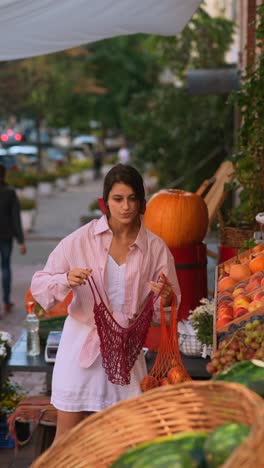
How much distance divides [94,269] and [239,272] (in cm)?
111

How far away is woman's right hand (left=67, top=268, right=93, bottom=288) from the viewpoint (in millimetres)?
4469

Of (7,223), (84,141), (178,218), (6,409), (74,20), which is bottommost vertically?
(84,141)

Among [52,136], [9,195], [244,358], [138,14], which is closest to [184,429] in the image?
[244,358]

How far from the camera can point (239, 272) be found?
5.54 metres

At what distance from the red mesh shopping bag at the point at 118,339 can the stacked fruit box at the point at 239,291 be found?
371 mm

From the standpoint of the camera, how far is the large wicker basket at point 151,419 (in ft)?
9.04

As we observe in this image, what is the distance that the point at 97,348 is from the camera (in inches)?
187

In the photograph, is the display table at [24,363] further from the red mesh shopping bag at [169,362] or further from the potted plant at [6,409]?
the red mesh shopping bag at [169,362]

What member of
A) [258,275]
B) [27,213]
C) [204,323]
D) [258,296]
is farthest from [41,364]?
[27,213]

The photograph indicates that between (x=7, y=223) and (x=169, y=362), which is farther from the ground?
(x=169, y=362)

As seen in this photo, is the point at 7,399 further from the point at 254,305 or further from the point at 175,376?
the point at 254,305

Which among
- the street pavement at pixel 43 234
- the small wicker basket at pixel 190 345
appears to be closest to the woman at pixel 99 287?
the small wicker basket at pixel 190 345

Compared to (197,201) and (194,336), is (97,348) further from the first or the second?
(197,201)

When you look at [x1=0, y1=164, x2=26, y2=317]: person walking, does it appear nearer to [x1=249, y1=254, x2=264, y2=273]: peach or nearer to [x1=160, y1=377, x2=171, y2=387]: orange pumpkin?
[x1=249, y1=254, x2=264, y2=273]: peach
